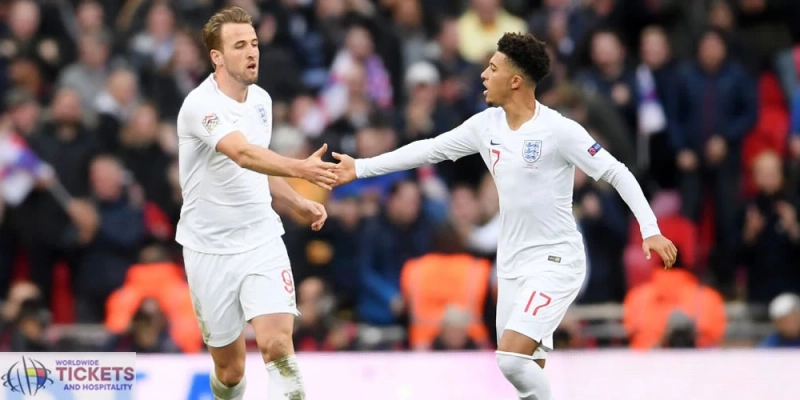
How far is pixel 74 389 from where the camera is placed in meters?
10.2

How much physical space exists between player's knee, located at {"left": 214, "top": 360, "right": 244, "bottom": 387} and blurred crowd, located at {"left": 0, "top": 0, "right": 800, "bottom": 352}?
3.43m

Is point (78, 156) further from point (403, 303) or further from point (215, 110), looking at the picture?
point (215, 110)

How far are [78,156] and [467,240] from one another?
3.83 meters

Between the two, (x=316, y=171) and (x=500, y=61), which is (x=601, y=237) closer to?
(x=500, y=61)

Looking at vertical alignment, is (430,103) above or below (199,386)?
above

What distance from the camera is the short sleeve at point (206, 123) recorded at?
9.73m

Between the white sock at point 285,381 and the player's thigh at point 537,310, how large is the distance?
124cm

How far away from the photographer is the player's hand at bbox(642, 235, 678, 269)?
9.56 m

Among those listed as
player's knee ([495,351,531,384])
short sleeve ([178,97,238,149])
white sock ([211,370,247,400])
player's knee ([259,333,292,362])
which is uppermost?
short sleeve ([178,97,238,149])

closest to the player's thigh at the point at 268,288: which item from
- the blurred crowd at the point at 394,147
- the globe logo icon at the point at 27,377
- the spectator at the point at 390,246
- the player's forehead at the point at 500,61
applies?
the globe logo icon at the point at 27,377

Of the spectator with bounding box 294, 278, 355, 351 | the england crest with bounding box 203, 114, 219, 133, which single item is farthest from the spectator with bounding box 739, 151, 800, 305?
the england crest with bounding box 203, 114, 219, 133

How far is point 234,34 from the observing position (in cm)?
995

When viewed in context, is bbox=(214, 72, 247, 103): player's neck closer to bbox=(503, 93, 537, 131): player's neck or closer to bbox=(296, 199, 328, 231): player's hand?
bbox=(296, 199, 328, 231): player's hand

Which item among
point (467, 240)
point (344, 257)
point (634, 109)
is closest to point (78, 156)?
point (344, 257)
